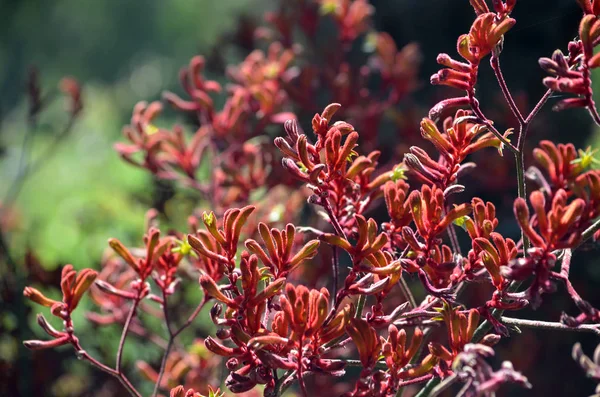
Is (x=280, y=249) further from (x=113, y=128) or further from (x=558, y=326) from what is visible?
(x=113, y=128)

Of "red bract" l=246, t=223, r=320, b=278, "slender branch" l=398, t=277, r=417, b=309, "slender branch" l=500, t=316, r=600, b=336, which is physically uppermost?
"red bract" l=246, t=223, r=320, b=278

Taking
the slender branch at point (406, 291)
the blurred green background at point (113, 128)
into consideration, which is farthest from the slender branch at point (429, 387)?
the blurred green background at point (113, 128)

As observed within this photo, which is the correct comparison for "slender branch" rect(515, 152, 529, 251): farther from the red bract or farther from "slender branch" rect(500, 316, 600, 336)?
the red bract

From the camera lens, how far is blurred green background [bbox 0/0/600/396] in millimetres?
1121

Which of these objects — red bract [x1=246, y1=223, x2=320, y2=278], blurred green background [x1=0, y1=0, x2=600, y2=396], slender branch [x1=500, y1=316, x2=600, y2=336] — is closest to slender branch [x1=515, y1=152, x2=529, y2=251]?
slender branch [x1=500, y1=316, x2=600, y2=336]

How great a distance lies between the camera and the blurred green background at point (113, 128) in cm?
112

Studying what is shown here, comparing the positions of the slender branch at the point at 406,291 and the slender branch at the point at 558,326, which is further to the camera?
the slender branch at the point at 406,291

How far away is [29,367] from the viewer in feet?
3.74

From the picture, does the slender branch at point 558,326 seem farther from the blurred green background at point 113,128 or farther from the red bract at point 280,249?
the blurred green background at point 113,128

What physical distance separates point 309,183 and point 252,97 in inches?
23.6

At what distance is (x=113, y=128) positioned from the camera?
164 inches

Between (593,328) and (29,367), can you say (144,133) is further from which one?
(593,328)

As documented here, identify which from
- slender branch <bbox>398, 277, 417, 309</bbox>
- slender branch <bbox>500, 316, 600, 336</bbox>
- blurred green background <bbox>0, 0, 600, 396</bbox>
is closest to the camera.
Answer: slender branch <bbox>500, 316, 600, 336</bbox>

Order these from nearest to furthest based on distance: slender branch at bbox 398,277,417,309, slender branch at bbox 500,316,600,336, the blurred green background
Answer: slender branch at bbox 500,316,600,336 < slender branch at bbox 398,277,417,309 < the blurred green background
